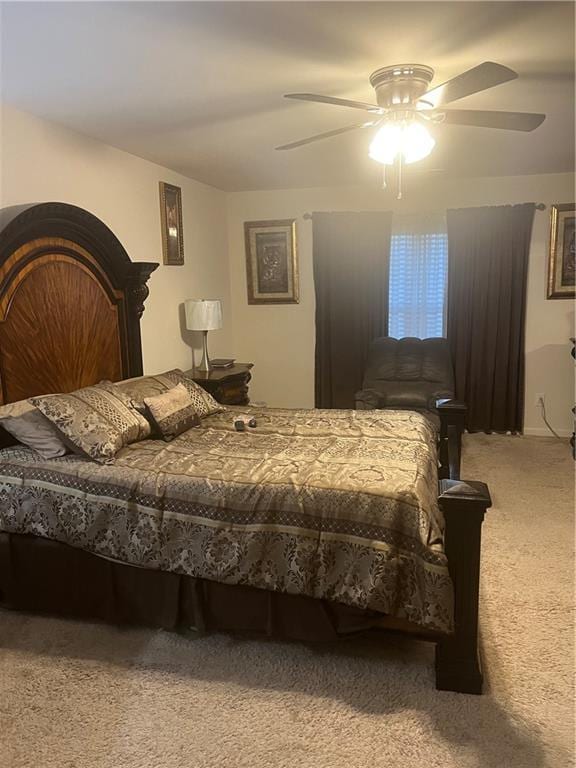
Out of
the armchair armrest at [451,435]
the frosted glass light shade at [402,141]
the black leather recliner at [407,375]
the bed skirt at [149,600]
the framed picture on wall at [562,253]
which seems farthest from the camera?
the framed picture on wall at [562,253]

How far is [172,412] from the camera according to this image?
3.21m

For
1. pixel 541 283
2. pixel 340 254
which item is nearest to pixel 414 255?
pixel 340 254

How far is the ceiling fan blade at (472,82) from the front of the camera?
1969mm

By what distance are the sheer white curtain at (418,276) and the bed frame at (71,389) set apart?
194 cm

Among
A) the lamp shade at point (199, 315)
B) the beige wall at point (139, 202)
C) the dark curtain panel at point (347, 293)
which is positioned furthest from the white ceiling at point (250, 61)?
the dark curtain panel at point (347, 293)

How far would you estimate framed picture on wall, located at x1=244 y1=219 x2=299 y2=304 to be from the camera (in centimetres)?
563

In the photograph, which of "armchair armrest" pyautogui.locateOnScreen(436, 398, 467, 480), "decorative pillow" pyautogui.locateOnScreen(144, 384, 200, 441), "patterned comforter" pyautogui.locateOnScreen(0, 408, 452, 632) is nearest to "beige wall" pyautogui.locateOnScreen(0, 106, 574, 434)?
"decorative pillow" pyautogui.locateOnScreen(144, 384, 200, 441)

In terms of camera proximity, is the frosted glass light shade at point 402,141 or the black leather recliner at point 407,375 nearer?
the frosted glass light shade at point 402,141

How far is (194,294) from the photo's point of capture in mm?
5012

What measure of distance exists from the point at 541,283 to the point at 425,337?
3.61ft

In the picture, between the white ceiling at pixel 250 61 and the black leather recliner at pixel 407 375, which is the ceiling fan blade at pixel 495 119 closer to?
the white ceiling at pixel 250 61

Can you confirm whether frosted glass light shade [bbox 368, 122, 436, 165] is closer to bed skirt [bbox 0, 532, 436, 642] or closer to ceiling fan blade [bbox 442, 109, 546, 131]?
ceiling fan blade [bbox 442, 109, 546, 131]

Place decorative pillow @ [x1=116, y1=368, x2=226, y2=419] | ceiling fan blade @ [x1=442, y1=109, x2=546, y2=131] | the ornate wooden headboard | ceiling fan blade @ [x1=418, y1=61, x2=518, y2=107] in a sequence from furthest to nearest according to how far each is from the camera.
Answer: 1. decorative pillow @ [x1=116, y1=368, x2=226, y2=419]
2. the ornate wooden headboard
3. ceiling fan blade @ [x1=442, y1=109, x2=546, y2=131]
4. ceiling fan blade @ [x1=418, y1=61, x2=518, y2=107]

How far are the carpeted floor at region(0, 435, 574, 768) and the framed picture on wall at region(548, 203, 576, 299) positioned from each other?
315 centimetres
